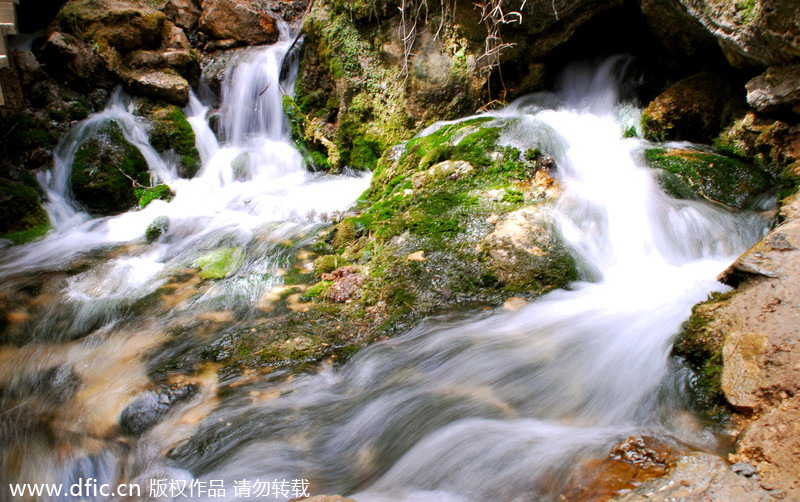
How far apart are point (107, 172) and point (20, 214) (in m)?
1.22

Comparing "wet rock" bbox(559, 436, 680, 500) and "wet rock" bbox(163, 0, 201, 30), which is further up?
"wet rock" bbox(163, 0, 201, 30)

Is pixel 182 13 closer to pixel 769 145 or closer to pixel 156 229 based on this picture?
pixel 156 229

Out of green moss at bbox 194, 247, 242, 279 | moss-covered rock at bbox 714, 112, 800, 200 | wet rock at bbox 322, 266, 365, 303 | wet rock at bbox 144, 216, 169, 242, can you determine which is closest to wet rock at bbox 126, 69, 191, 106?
wet rock at bbox 144, 216, 169, 242

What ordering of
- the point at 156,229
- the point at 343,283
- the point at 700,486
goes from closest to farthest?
the point at 700,486
the point at 343,283
the point at 156,229

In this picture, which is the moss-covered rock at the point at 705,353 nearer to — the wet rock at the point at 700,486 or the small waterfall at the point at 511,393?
the small waterfall at the point at 511,393

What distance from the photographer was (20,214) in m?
6.04

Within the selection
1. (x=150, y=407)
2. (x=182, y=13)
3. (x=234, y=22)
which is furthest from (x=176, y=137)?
(x=150, y=407)

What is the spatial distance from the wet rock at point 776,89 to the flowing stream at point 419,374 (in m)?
1.04

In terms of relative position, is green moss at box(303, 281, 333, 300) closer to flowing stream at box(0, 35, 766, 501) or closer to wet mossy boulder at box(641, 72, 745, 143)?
flowing stream at box(0, 35, 766, 501)

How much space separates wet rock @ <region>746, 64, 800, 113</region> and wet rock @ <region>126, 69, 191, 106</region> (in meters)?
8.26

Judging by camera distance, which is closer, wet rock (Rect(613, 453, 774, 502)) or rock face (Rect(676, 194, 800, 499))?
wet rock (Rect(613, 453, 774, 502))

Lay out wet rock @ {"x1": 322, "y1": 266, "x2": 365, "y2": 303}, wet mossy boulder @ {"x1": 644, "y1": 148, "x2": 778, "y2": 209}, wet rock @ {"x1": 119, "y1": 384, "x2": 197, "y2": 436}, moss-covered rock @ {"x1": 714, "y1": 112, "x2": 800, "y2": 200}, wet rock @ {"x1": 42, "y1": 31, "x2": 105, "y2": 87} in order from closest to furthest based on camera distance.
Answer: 1. wet rock @ {"x1": 119, "y1": 384, "x2": 197, "y2": 436}
2. wet rock @ {"x1": 322, "y1": 266, "x2": 365, "y2": 303}
3. moss-covered rock @ {"x1": 714, "y1": 112, "x2": 800, "y2": 200}
4. wet mossy boulder @ {"x1": 644, "y1": 148, "x2": 778, "y2": 209}
5. wet rock @ {"x1": 42, "y1": 31, "x2": 105, "y2": 87}

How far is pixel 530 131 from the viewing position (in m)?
5.11

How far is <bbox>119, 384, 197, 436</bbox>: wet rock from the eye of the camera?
282 centimetres
